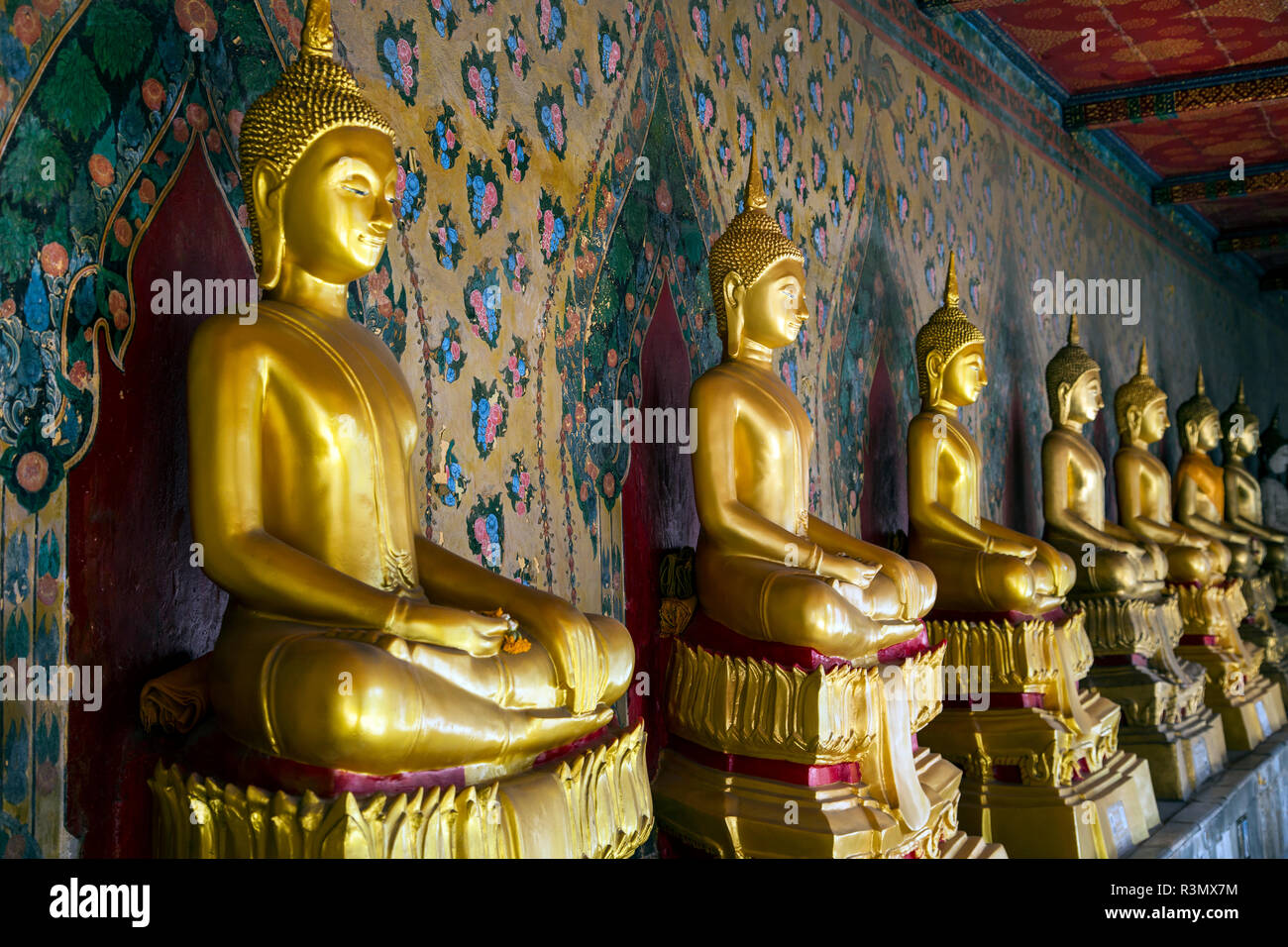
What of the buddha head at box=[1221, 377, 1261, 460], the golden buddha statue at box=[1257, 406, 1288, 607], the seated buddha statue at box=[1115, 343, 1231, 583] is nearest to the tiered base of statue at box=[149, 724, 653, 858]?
the seated buddha statue at box=[1115, 343, 1231, 583]

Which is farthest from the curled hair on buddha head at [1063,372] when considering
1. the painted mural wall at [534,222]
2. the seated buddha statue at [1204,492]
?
the seated buddha statue at [1204,492]

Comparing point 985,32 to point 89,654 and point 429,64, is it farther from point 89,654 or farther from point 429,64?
point 89,654

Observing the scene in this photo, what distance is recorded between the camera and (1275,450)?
1176cm

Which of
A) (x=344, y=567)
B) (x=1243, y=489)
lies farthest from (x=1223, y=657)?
(x=344, y=567)

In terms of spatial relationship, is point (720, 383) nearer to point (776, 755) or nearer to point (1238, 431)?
point (776, 755)

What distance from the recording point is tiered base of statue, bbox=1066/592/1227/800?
5.71 m

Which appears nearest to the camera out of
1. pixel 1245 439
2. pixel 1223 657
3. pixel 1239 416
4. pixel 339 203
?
pixel 339 203

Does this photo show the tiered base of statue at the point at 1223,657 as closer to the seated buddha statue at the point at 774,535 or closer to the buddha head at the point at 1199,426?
the buddha head at the point at 1199,426

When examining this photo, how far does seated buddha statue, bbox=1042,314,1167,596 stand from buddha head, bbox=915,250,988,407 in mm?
1232

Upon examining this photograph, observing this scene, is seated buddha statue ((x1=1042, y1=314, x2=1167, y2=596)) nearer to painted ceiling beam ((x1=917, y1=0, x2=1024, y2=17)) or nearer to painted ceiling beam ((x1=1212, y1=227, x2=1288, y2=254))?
painted ceiling beam ((x1=917, y1=0, x2=1024, y2=17))

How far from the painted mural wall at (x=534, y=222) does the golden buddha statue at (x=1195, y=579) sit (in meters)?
0.67

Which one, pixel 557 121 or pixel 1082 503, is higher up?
pixel 557 121

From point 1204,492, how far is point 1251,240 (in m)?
5.44

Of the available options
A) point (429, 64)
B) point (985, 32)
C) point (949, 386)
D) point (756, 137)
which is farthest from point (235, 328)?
point (985, 32)
